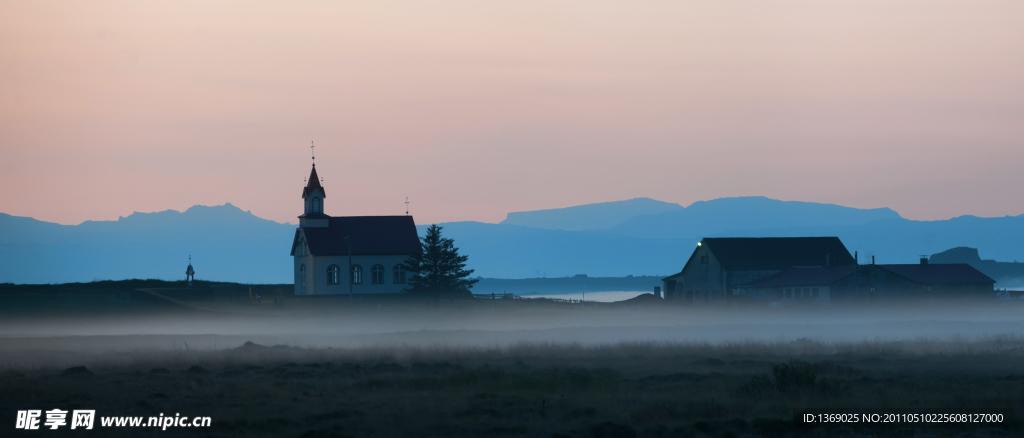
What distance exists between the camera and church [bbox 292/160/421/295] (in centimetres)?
8800

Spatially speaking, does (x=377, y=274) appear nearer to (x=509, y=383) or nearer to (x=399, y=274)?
(x=399, y=274)

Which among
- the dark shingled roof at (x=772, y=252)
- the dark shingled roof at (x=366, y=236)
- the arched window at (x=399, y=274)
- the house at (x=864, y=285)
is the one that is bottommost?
the house at (x=864, y=285)

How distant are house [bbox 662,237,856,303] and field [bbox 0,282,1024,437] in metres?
21.6

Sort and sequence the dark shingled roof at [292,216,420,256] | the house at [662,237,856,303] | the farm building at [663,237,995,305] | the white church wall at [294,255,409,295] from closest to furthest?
the farm building at [663,237,995,305], the house at [662,237,856,303], the white church wall at [294,255,409,295], the dark shingled roof at [292,216,420,256]

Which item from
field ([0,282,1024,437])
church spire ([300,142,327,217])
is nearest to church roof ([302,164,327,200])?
church spire ([300,142,327,217])

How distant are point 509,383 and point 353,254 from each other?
60354 mm

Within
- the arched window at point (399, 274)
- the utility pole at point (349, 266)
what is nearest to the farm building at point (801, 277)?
the arched window at point (399, 274)

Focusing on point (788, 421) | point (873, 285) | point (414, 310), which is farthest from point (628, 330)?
point (788, 421)

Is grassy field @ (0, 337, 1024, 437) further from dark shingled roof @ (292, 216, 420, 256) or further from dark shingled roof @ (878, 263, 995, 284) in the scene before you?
dark shingled roof @ (292, 216, 420, 256)

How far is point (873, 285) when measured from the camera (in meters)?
81.8

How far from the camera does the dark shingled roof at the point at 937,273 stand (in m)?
84.4

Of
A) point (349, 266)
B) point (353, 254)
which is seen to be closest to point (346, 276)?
point (353, 254)

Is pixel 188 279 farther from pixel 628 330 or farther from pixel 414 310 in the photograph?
pixel 628 330

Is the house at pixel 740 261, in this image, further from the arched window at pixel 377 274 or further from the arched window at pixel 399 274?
the arched window at pixel 377 274
